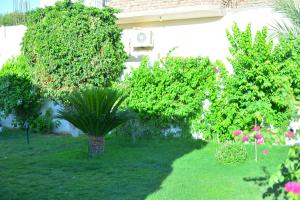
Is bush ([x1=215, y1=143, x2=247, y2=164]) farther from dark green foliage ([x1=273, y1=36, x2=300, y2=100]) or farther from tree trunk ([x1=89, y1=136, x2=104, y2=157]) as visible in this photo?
tree trunk ([x1=89, y1=136, x2=104, y2=157])

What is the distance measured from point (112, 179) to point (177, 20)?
6161 millimetres

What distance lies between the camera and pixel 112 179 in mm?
8320

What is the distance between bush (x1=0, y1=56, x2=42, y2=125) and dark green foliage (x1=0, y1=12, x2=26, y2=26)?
6.46 metres

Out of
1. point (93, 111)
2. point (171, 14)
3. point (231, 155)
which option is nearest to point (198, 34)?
point (171, 14)

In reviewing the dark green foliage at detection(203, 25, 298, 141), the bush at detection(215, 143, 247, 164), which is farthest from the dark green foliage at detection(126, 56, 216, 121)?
the bush at detection(215, 143, 247, 164)

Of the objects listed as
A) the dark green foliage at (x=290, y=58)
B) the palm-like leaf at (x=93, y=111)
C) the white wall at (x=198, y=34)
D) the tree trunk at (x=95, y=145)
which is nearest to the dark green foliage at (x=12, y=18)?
the white wall at (x=198, y=34)

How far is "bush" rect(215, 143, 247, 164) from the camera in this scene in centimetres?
922

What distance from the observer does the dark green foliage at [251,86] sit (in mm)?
10695

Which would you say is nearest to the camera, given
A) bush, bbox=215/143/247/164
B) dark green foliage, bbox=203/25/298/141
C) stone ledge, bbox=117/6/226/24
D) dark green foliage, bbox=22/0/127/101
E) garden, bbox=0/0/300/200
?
garden, bbox=0/0/300/200

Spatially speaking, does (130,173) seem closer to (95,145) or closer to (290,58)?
(95,145)

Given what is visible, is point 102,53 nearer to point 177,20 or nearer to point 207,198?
point 177,20

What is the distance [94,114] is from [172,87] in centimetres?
275

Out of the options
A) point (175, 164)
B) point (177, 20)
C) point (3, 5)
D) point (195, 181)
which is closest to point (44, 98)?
point (177, 20)

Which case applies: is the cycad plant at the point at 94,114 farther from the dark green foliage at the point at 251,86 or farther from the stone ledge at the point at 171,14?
the stone ledge at the point at 171,14
